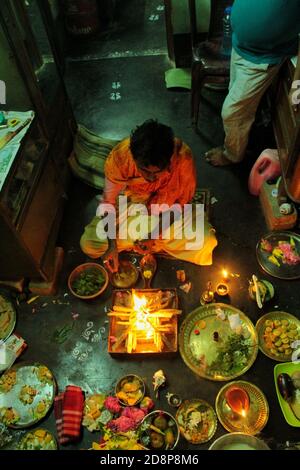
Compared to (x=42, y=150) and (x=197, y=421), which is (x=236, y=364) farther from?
(x=42, y=150)

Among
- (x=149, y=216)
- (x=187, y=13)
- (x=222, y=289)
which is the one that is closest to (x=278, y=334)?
(x=222, y=289)

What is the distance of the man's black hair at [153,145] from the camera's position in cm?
252

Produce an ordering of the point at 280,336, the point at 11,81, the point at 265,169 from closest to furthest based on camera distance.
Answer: the point at 280,336 → the point at 11,81 → the point at 265,169

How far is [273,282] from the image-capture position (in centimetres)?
354

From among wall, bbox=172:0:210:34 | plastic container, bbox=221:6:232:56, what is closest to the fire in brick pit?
plastic container, bbox=221:6:232:56

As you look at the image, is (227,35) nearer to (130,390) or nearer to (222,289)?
(222,289)

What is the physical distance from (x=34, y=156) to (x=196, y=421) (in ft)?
8.86

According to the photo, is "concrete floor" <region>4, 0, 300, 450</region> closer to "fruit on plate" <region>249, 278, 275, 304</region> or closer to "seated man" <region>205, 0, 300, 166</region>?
"fruit on plate" <region>249, 278, 275, 304</region>

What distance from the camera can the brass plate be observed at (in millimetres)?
2811

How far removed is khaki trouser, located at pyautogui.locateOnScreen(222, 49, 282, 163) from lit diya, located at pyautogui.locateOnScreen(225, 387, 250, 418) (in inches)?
102

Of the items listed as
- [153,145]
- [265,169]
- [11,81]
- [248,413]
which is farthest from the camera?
[265,169]

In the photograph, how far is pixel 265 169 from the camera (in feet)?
12.9

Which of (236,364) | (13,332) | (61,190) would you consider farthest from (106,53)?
(236,364)

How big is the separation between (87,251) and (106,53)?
4011mm
